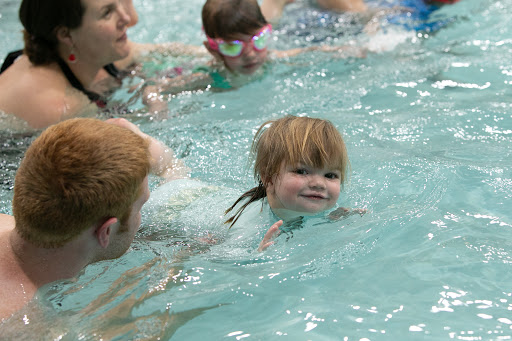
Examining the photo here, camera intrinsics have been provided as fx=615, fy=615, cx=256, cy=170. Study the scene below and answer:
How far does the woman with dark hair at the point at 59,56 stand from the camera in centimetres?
391

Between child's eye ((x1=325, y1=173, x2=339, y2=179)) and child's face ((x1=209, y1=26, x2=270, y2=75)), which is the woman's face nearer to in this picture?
child's face ((x1=209, y1=26, x2=270, y2=75))

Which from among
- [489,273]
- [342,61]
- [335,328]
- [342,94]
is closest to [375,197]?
[489,273]

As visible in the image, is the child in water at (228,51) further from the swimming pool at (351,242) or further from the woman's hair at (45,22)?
the woman's hair at (45,22)

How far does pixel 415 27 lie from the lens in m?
5.45

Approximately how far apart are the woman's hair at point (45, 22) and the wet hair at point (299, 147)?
1723 mm

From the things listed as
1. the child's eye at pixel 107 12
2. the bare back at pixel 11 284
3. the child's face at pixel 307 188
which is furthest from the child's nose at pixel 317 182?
the child's eye at pixel 107 12

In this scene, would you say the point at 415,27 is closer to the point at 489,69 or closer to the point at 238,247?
the point at 489,69

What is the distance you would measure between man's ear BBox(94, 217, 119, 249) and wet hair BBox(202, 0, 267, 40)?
2.66 meters

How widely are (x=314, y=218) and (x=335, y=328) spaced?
699 millimetres

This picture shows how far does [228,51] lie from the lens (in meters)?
4.65

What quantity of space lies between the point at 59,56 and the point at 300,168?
2211mm

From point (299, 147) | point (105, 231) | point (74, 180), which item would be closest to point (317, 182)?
point (299, 147)

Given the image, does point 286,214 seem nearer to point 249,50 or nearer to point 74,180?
point 74,180

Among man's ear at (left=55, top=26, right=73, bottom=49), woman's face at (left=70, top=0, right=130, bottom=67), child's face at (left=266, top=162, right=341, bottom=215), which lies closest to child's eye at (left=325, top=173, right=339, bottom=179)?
child's face at (left=266, top=162, right=341, bottom=215)
